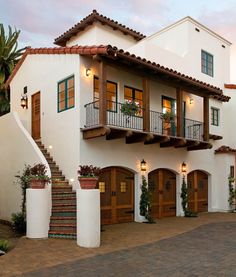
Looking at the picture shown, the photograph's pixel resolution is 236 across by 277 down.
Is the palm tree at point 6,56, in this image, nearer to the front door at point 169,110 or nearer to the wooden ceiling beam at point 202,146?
the front door at point 169,110

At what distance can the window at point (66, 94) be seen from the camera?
12.5m

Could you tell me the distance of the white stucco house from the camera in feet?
39.2

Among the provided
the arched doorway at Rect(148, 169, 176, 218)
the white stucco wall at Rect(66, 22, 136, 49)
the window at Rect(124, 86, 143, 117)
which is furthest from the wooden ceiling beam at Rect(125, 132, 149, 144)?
the white stucco wall at Rect(66, 22, 136, 49)

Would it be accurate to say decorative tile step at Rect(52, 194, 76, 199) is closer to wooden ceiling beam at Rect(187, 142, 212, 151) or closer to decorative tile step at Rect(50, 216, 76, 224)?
decorative tile step at Rect(50, 216, 76, 224)

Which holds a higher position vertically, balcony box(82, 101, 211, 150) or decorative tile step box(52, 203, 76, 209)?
balcony box(82, 101, 211, 150)

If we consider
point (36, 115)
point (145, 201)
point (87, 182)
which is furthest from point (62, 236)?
point (36, 115)

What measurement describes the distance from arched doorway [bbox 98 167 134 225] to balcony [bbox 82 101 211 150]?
145 cm

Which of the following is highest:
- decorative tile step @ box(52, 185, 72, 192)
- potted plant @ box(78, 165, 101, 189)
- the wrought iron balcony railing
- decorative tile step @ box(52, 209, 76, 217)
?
the wrought iron balcony railing

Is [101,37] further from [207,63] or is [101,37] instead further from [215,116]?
[215,116]

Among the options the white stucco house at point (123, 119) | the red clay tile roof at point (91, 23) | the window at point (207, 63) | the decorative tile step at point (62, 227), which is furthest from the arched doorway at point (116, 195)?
the red clay tile roof at point (91, 23)

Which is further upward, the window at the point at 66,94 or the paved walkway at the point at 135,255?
the window at the point at 66,94

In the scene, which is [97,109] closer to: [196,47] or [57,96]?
[57,96]

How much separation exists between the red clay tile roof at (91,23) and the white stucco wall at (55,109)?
3770 mm

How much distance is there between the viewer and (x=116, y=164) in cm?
1291
